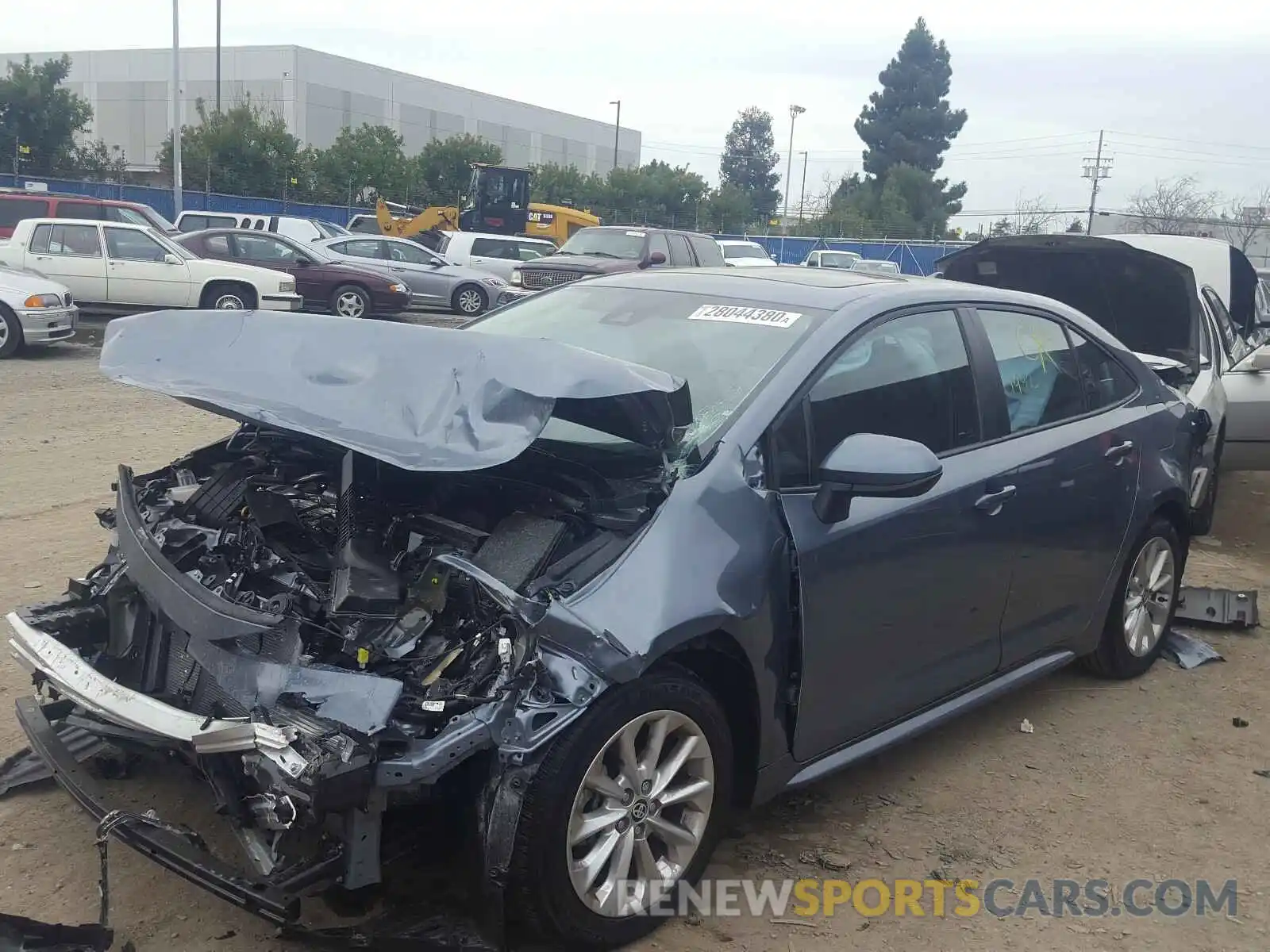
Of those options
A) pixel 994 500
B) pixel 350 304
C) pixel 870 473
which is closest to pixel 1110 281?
pixel 994 500

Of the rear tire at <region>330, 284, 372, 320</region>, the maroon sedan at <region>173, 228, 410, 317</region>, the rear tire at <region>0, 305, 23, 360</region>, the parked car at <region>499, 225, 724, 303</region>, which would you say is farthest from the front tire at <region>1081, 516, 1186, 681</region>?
the rear tire at <region>330, 284, 372, 320</region>

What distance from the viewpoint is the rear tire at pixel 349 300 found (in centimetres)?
1884

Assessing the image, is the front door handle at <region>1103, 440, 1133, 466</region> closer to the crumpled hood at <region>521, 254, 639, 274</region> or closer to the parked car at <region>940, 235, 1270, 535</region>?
the parked car at <region>940, 235, 1270, 535</region>

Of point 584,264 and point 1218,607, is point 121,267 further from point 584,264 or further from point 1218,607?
point 1218,607

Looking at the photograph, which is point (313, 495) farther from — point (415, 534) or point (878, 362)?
point (878, 362)

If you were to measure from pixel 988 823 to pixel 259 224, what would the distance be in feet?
84.6

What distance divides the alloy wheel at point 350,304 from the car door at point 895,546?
16257mm

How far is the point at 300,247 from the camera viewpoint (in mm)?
18766

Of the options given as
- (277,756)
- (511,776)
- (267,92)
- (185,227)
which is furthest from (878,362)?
(267,92)

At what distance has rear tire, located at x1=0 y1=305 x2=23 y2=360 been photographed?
42.1ft

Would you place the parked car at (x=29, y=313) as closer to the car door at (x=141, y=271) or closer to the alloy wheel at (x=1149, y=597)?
the car door at (x=141, y=271)

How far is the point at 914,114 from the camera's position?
2544 inches

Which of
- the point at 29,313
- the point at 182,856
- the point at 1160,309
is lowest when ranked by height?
the point at 182,856

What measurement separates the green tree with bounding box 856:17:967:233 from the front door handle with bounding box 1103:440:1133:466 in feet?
206
